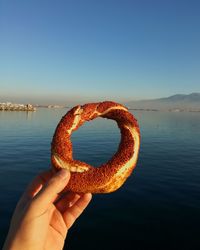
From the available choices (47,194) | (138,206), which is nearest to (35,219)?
(47,194)

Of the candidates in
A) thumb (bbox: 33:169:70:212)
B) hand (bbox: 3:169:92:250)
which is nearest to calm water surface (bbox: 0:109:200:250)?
hand (bbox: 3:169:92:250)

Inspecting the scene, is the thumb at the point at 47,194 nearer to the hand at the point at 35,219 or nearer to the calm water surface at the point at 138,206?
the hand at the point at 35,219

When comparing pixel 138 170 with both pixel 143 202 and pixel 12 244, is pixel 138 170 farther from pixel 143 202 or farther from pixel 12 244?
pixel 12 244

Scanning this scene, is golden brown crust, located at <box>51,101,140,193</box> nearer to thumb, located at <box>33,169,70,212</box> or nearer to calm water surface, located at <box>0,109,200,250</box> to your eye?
thumb, located at <box>33,169,70,212</box>

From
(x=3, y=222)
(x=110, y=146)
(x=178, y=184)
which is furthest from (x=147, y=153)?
(x=3, y=222)

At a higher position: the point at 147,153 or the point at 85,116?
the point at 85,116

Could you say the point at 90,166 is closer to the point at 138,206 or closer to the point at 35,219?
the point at 35,219

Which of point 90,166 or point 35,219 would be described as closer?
point 35,219

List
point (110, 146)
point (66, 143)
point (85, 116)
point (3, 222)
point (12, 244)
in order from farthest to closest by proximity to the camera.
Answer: point (110, 146)
point (3, 222)
point (85, 116)
point (66, 143)
point (12, 244)
